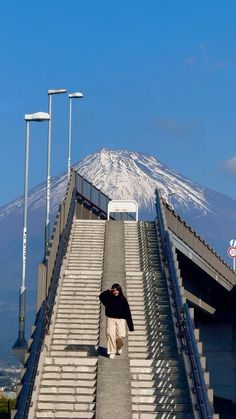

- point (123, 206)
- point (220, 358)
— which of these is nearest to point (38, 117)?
point (123, 206)

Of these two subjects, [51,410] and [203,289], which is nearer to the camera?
[51,410]

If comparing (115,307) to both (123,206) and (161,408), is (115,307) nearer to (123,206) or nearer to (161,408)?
(161,408)

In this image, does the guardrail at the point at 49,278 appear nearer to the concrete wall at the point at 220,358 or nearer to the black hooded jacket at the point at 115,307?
the black hooded jacket at the point at 115,307

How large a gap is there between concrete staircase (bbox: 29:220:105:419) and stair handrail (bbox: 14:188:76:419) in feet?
1.51

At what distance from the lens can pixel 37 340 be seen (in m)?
26.3

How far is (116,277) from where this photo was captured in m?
35.2

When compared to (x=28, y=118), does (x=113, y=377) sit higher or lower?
lower

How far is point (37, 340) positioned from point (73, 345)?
2386mm

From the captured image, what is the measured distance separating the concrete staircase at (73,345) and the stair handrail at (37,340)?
18.1 inches

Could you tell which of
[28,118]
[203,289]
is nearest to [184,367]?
[28,118]

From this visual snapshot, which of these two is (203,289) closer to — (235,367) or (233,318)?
(233,318)

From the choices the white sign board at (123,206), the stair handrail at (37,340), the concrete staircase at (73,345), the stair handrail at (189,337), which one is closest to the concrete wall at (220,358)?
the white sign board at (123,206)

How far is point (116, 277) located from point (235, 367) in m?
38.4

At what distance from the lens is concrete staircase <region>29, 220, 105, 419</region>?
24.9 metres
